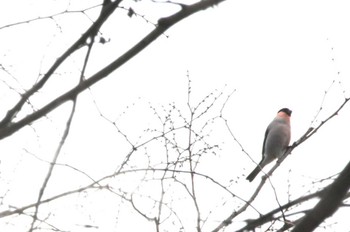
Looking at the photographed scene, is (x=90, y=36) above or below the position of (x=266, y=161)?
below

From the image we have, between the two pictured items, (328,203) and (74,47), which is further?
(74,47)

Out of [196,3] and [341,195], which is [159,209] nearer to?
[196,3]

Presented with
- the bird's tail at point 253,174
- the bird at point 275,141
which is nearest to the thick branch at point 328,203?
the bird's tail at point 253,174

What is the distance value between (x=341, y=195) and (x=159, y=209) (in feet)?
8.05

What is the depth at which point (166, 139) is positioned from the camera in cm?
378

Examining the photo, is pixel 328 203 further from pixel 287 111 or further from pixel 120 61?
pixel 287 111

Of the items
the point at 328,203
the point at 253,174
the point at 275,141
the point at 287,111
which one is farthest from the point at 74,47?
the point at 287,111

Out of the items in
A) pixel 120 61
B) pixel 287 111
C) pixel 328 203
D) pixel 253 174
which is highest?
pixel 287 111

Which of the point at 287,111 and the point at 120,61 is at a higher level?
the point at 287,111

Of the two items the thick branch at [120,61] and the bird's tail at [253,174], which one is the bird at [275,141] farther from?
the thick branch at [120,61]

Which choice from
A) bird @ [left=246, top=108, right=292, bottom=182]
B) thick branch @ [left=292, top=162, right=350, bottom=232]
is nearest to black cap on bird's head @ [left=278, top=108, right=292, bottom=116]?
bird @ [left=246, top=108, right=292, bottom=182]

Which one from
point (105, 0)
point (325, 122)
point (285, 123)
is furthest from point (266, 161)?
point (105, 0)

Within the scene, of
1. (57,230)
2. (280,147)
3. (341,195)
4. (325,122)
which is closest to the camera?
(341,195)

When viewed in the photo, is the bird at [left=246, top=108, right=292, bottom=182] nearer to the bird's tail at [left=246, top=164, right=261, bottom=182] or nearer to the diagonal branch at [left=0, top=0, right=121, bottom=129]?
the bird's tail at [left=246, top=164, right=261, bottom=182]
